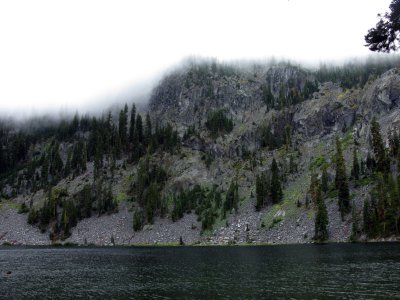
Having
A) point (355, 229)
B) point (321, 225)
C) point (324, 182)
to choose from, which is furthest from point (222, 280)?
point (324, 182)

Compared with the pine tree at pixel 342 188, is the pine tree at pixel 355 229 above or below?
below

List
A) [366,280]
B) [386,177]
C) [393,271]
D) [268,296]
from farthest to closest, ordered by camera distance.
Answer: [386,177] < [393,271] < [366,280] < [268,296]

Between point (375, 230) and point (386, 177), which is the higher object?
point (386, 177)

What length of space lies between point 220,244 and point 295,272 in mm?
98598

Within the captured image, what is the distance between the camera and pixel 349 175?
17650 cm

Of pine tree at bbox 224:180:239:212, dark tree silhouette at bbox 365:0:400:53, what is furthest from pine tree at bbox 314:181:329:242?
dark tree silhouette at bbox 365:0:400:53

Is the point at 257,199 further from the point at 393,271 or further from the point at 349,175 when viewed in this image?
the point at 393,271

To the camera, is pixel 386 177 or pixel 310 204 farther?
pixel 310 204

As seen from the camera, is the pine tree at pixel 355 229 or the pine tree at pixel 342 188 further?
the pine tree at pixel 342 188

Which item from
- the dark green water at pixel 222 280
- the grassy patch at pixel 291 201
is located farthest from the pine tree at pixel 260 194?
the dark green water at pixel 222 280

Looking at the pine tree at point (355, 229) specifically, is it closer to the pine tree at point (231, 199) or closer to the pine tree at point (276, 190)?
the pine tree at point (276, 190)

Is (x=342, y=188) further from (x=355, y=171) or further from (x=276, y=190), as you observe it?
(x=276, y=190)

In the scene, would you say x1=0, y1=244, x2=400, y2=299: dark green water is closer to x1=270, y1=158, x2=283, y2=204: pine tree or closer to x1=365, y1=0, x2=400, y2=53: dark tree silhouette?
x1=365, y1=0, x2=400, y2=53: dark tree silhouette

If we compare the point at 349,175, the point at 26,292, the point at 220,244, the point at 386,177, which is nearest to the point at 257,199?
the point at 220,244
